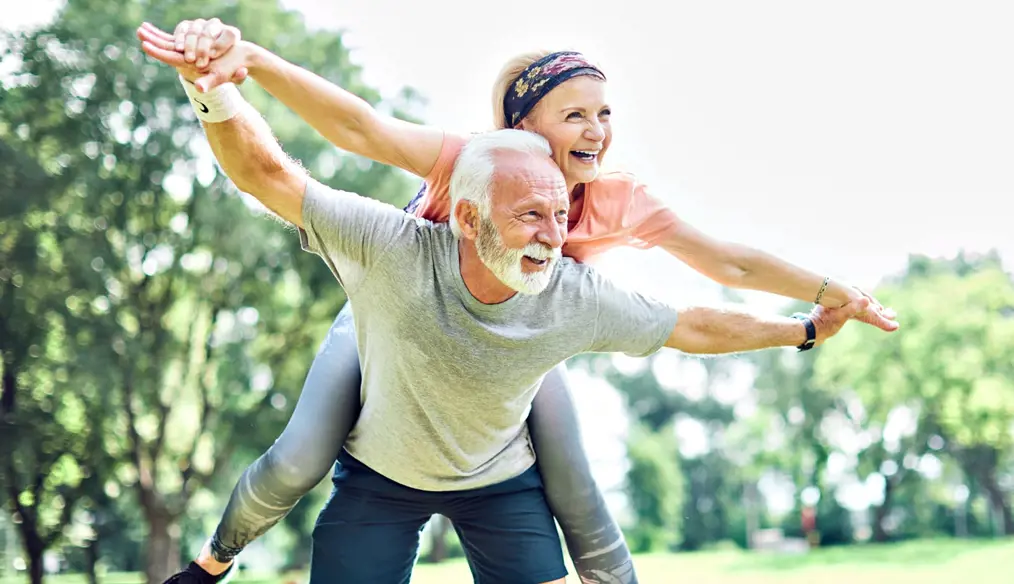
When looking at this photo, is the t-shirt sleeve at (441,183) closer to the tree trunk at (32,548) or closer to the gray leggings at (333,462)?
the gray leggings at (333,462)

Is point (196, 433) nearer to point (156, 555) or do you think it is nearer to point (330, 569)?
point (156, 555)

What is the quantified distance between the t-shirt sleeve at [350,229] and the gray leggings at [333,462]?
0.36 metres

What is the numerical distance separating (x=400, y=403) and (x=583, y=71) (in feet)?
2.73

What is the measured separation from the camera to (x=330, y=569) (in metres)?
2.49

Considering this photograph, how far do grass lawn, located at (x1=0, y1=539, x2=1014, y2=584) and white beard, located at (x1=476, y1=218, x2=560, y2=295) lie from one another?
1394cm

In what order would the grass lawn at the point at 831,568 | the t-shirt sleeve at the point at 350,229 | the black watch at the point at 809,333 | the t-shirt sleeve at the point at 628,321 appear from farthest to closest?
the grass lawn at the point at 831,568 < the black watch at the point at 809,333 < the t-shirt sleeve at the point at 628,321 < the t-shirt sleeve at the point at 350,229

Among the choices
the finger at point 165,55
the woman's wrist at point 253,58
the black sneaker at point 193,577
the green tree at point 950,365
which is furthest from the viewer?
the green tree at point 950,365

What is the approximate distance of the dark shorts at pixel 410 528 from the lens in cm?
250

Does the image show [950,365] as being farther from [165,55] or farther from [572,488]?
[165,55]

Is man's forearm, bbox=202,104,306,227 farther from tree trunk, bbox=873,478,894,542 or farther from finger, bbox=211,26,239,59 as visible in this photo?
tree trunk, bbox=873,478,894,542

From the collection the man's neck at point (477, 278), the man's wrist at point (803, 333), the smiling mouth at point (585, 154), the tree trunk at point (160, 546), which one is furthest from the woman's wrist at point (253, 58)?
the tree trunk at point (160, 546)

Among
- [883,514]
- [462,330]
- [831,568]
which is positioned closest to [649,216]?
[462,330]

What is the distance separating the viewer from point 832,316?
255cm

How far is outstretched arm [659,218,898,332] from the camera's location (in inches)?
97.7
